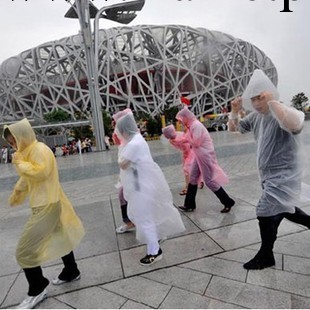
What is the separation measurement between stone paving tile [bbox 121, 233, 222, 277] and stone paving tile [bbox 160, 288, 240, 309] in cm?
55

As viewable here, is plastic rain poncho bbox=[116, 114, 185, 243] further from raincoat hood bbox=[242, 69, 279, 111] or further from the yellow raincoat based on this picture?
raincoat hood bbox=[242, 69, 279, 111]

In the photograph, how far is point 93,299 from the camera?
8.14 ft

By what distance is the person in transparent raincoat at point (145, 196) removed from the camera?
121 inches

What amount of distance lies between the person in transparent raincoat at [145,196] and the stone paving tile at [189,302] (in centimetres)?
65

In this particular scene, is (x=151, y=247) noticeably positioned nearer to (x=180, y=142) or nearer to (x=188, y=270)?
(x=188, y=270)

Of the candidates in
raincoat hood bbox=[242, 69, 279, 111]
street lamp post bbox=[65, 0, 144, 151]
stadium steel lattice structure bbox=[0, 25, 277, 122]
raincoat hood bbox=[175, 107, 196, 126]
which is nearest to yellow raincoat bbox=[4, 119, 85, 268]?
raincoat hood bbox=[242, 69, 279, 111]

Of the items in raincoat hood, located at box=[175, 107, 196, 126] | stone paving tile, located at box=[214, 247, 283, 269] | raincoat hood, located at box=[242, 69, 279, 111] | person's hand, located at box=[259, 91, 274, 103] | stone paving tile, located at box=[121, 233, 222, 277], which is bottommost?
stone paving tile, located at box=[121, 233, 222, 277]

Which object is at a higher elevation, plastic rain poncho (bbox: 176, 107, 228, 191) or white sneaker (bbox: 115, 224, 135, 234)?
plastic rain poncho (bbox: 176, 107, 228, 191)

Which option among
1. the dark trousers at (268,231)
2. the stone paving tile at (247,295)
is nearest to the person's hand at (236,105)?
the dark trousers at (268,231)

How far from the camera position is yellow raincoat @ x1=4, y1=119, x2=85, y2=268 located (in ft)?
8.04

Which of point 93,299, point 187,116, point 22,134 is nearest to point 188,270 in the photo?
point 93,299

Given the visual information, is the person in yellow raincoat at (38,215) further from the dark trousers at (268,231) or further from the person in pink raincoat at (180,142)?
the person in pink raincoat at (180,142)

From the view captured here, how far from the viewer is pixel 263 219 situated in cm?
270

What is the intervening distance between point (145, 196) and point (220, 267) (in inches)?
36.8
